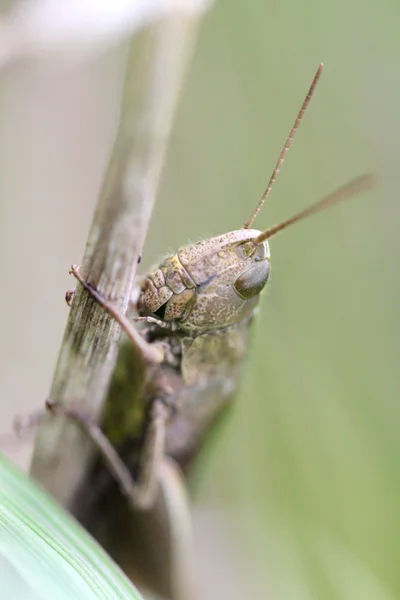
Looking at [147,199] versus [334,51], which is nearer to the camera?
[147,199]

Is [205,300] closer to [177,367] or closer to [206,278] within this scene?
[206,278]

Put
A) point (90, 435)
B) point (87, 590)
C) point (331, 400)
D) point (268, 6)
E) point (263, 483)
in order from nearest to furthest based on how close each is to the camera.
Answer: point (87, 590) → point (90, 435) → point (268, 6) → point (331, 400) → point (263, 483)

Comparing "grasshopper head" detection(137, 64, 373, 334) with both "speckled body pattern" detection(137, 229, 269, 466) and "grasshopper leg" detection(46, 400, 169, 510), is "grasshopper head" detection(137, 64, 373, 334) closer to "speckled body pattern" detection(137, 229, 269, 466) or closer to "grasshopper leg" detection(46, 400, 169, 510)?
"speckled body pattern" detection(137, 229, 269, 466)

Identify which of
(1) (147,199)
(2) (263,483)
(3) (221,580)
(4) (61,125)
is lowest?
(3) (221,580)

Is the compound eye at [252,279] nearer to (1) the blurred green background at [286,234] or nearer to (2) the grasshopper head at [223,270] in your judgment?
(2) the grasshopper head at [223,270]

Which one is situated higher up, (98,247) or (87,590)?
(98,247)

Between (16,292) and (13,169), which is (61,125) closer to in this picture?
(13,169)

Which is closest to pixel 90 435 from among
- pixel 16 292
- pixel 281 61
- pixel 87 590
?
pixel 87 590

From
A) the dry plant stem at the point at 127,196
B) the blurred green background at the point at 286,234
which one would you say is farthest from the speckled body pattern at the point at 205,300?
the blurred green background at the point at 286,234
